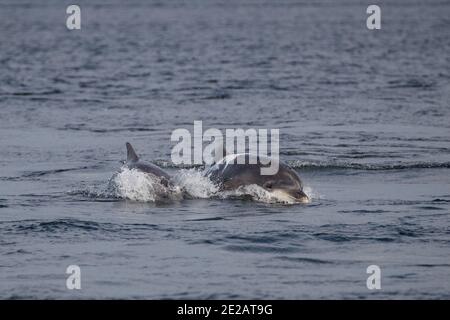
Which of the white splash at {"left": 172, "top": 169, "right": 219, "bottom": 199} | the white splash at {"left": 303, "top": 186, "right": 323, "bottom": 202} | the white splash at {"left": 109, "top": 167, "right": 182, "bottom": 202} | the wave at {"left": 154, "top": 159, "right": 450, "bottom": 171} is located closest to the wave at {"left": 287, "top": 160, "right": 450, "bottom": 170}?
the wave at {"left": 154, "top": 159, "right": 450, "bottom": 171}

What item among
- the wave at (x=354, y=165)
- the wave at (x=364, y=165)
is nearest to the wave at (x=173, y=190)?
the wave at (x=354, y=165)

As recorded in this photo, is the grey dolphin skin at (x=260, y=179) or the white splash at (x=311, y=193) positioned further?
the white splash at (x=311, y=193)

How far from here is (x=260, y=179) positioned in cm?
1669

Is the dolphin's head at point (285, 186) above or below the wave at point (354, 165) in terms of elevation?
below

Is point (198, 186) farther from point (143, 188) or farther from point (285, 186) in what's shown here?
point (285, 186)

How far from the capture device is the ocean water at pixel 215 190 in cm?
1303

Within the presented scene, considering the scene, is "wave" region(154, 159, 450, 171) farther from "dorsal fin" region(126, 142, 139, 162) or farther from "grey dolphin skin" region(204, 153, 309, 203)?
"grey dolphin skin" region(204, 153, 309, 203)

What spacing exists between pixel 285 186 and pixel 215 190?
108cm

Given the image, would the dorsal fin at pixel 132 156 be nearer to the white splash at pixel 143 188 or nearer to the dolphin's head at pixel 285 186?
the white splash at pixel 143 188

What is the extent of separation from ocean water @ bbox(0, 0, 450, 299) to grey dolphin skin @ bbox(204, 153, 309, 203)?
0.72 ft

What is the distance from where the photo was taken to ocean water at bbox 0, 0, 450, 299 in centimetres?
1303

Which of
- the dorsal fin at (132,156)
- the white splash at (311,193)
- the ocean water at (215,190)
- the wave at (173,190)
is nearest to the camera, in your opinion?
the ocean water at (215,190)

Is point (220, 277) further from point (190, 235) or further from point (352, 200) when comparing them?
point (352, 200)

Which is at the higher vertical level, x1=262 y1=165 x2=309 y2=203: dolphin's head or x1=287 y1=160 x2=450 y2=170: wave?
x1=287 y1=160 x2=450 y2=170: wave
